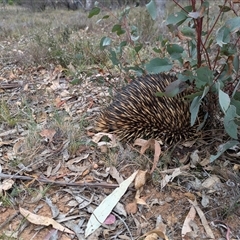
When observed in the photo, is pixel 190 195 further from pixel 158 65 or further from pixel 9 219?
pixel 9 219

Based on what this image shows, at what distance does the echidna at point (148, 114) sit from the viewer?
1.93 meters

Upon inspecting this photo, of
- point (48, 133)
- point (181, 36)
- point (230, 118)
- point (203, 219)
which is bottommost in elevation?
point (203, 219)

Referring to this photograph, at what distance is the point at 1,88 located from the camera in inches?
114

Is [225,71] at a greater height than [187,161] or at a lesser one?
greater

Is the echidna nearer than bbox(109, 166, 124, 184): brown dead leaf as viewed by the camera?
No

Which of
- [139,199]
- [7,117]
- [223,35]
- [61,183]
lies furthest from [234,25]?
[7,117]

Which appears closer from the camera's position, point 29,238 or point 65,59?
point 29,238

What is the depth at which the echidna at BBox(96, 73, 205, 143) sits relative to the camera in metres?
1.93

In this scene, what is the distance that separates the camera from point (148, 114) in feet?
6.52

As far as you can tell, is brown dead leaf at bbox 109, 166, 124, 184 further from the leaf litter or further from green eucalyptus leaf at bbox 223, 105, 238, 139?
green eucalyptus leaf at bbox 223, 105, 238, 139

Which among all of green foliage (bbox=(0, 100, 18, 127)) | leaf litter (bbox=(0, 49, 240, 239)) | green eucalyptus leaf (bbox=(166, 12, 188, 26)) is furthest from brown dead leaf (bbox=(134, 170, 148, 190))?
green foliage (bbox=(0, 100, 18, 127))

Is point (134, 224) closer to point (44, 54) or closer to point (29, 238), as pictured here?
point (29, 238)

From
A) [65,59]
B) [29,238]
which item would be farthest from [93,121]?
[65,59]

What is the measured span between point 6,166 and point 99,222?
25.4 inches
